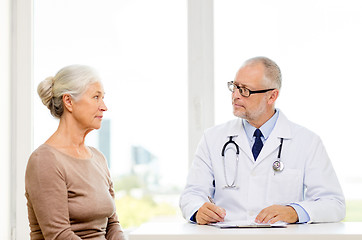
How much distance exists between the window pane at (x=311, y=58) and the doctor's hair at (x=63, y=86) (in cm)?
115

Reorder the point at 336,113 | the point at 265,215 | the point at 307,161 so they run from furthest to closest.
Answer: the point at 336,113 → the point at 307,161 → the point at 265,215

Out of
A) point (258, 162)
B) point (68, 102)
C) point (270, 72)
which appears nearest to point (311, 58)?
point (270, 72)

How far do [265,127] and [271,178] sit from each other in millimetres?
281

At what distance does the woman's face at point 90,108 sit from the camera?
2.41 metres

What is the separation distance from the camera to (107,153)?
3.39m

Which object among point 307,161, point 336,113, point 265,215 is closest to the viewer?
point 265,215

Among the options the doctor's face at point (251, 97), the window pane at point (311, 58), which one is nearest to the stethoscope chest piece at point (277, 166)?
the doctor's face at point (251, 97)

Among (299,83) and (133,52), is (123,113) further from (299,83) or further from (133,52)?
(299,83)

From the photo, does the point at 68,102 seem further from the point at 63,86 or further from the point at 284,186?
the point at 284,186

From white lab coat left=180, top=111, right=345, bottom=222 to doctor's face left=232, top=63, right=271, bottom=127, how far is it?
94mm
